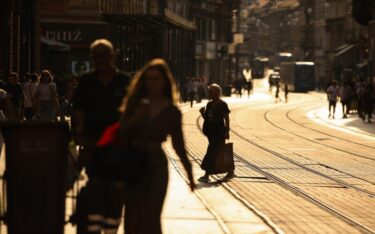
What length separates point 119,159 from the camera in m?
8.33

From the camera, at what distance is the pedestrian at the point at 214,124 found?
60.5 feet

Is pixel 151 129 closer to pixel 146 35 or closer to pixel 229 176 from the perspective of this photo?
pixel 229 176

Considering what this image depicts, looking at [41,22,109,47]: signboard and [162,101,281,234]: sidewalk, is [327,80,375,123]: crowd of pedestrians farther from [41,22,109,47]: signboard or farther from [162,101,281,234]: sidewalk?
[162,101,281,234]: sidewalk

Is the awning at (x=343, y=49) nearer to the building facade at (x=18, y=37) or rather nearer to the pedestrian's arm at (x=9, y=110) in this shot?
the building facade at (x=18, y=37)

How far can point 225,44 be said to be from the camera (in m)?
121

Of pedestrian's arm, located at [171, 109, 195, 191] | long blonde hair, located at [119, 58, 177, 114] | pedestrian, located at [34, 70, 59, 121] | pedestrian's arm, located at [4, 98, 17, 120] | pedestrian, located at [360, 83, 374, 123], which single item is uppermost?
long blonde hair, located at [119, 58, 177, 114]

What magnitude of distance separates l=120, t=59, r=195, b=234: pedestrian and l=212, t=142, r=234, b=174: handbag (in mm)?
10497

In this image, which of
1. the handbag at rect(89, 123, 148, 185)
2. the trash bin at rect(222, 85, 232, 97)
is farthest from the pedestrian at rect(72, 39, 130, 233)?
the trash bin at rect(222, 85, 232, 97)

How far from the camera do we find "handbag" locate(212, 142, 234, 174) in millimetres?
19016

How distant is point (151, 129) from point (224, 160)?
10873 mm

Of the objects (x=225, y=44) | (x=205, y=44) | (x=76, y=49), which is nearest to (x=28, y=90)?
(x=76, y=49)

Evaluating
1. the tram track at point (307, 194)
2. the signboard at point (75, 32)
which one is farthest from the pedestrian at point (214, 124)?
the signboard at point (75, 32)

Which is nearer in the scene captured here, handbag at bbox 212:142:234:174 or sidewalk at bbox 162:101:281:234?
sidewalk at bbox 162:101:281:234

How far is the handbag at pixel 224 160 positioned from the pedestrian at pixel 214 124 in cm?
7
